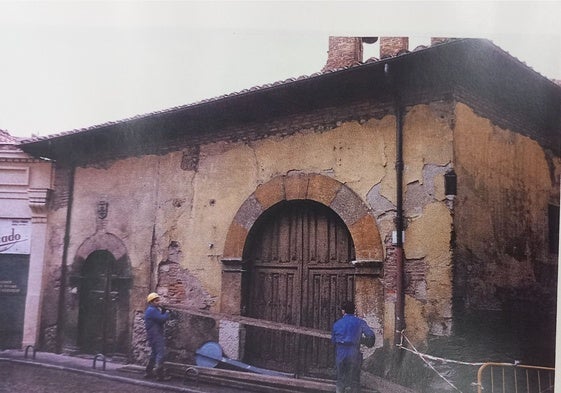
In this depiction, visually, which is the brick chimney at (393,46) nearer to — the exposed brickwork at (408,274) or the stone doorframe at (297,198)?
the stone doorframe at (297,198)

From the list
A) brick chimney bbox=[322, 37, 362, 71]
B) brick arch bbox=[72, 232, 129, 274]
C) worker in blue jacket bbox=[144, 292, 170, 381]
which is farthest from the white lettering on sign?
brick chimney bbox=[322, 37, 362, 71]

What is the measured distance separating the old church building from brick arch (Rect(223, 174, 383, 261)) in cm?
2

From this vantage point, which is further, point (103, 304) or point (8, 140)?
point (103, 304)

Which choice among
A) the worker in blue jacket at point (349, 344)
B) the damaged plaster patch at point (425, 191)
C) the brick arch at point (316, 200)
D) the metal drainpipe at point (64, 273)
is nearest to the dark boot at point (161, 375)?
the brick arch at point (316, 200)

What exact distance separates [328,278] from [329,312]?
308 millimetres

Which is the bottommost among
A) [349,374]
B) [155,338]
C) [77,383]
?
[77,383]

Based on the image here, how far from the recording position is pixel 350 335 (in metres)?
4.49

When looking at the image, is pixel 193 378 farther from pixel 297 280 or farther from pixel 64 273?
pixel 64 273

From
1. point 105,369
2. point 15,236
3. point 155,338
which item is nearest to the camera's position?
point 155,338

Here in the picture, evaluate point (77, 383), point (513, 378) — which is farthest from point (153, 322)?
point (513, 378)

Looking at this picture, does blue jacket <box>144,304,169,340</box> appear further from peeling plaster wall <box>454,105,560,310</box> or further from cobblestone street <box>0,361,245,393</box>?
peeling plaster wall <box>454,105,560,310</box>

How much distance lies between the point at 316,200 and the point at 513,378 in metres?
2.24

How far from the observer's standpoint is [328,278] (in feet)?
17.7

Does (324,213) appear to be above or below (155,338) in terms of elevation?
above
